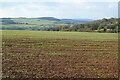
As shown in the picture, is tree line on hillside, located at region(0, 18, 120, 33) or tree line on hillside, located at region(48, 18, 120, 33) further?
tree line on hillside, located at region(48, 18, 120, 33)

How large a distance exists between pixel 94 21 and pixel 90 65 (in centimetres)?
9245

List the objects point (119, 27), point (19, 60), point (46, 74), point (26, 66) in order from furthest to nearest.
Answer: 1. point (119, 27)
2. point (19, 60)
3. point (26, 66)
4. point (46, 74)

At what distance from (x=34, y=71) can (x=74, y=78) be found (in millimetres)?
2573

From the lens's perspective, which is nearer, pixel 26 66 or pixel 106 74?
pixel 106 74

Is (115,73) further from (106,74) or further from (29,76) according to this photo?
(29,76)

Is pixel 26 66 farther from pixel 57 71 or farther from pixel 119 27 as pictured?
pixel 119 27

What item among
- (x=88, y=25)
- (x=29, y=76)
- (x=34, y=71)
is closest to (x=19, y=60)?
(x=34, y=71)

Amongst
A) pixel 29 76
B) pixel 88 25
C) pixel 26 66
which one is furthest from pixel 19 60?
pixel 88 25

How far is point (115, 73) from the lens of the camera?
49.6 feet

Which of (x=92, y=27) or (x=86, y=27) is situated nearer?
(x=92, y=27)

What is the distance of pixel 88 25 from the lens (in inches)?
4077

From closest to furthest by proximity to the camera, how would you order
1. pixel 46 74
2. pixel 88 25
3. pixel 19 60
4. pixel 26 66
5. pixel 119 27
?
pixel 46 74 < pixel 26 66 < pixel 19 60 < pixel 119 27 < pixel 88 25

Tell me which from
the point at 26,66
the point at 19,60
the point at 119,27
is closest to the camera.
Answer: the point at 26,66

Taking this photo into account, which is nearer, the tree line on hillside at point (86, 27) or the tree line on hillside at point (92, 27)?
the tree line on hillside at point (86, 27)
